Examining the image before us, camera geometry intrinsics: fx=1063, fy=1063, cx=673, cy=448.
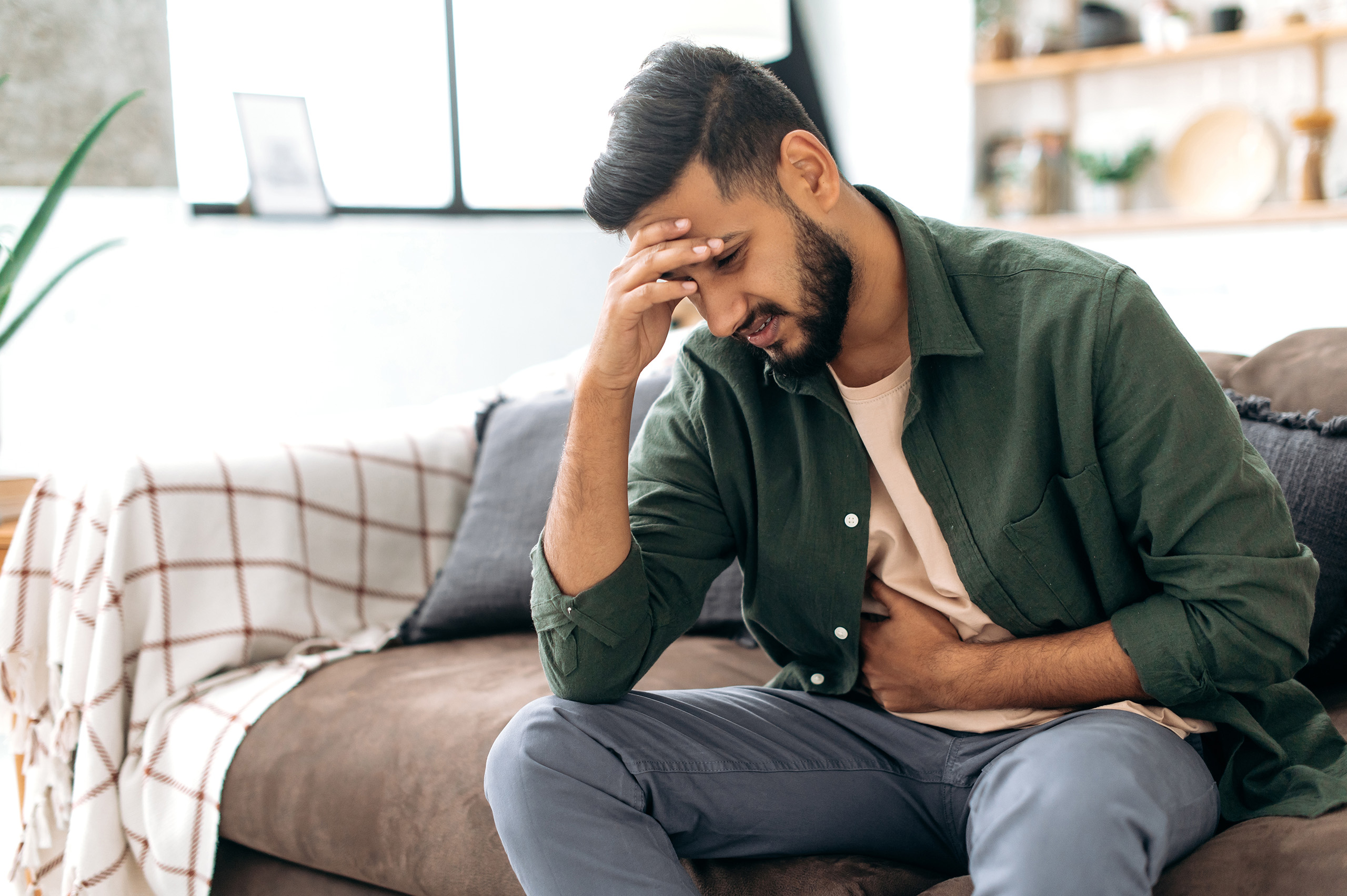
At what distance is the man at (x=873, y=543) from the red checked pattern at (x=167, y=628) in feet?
2.32

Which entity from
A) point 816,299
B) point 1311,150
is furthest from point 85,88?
point 1311,150

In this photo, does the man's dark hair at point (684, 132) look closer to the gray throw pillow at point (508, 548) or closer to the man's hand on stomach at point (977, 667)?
the man's hand on stomach at point (977, 667)

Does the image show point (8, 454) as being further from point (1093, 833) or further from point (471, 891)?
point (1093, 833)

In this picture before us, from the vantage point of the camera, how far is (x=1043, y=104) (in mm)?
3936

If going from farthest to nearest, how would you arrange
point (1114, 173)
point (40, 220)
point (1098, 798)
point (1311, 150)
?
point (1114, 173), point (1311, 150), point (40, 220), point (1098, 798)

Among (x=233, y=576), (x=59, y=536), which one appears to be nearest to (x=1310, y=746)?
(x=233, y=576)

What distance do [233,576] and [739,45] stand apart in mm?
2012

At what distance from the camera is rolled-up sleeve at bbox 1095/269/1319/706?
2.93ft

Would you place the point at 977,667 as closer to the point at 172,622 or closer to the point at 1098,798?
the point at 1098,798

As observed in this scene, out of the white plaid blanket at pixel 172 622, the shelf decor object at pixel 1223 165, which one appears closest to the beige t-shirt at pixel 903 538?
the white plaid blanket at pixel 172 622

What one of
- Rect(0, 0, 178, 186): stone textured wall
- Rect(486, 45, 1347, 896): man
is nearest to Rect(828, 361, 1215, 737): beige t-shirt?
Rect(486, 45, 1347, 896): man

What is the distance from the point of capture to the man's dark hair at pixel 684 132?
1.00 meters

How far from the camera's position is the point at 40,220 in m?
1.80

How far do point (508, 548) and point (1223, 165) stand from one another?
309 cm
